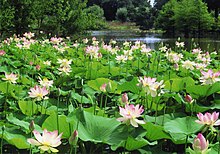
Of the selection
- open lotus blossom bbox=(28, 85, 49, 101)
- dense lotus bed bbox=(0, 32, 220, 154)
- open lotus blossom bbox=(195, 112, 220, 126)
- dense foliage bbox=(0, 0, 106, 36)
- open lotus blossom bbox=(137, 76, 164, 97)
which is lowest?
dense lotus bed bbox=(0, 32, 220, 154)

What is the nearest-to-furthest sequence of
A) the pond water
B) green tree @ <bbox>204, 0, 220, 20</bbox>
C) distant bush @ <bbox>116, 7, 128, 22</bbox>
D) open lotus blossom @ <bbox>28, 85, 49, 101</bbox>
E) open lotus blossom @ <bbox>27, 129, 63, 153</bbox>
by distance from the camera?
open lotus blossom @ <bbox>27, 129, 63, 153</bbox>, open lotus blossom @ <bbox>28, 85, 49, 101</bbox>, the pond water, green tree @ <bbox>204, 0, 220, 20</bbox>, distant bush @ <bbox>116, 7, 128, 22</bbox>

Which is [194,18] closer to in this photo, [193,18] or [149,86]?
[193,18]

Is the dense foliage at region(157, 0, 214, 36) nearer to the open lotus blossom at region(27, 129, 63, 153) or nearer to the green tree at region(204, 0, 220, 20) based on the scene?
the green tree at region(204, 0, 220, 20)

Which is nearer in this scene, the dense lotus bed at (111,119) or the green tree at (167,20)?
the dense lotus bed at (111,119)

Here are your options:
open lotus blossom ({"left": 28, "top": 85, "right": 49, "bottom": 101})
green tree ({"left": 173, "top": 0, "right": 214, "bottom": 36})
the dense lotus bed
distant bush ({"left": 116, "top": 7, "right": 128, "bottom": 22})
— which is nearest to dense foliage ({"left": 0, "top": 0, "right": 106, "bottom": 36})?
the dense lotus bed

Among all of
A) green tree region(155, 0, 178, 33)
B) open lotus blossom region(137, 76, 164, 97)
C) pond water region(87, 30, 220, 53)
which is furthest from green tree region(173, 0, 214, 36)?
open lotus blossom region(137, 76, 164, 97)

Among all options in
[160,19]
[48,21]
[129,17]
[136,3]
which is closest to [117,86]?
[48,21]

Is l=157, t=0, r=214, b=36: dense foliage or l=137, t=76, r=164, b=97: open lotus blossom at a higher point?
l=157, t=0, r=214, b=36: dense foliage

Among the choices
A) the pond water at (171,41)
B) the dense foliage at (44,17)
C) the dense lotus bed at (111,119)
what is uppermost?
the dense foliage at (44,17)

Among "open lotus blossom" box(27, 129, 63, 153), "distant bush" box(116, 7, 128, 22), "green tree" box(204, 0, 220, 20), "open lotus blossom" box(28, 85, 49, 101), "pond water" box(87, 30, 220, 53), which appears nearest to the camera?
"open lotus blossom" box(27, 129, 63, 153)

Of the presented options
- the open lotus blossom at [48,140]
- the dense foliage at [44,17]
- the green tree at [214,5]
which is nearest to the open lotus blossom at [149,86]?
the open lotus blossom at [48,140]

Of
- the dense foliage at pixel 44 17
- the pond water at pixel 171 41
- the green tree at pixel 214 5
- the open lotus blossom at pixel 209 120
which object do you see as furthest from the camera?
the green tree at pixel 214 5

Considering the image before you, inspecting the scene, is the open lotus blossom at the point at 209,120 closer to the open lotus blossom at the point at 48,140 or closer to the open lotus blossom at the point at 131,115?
the open lotus blossom at the point at 131,115

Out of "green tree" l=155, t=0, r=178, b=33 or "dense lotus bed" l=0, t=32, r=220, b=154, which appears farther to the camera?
"green tree" l=155, t=0, r=178, b=33
